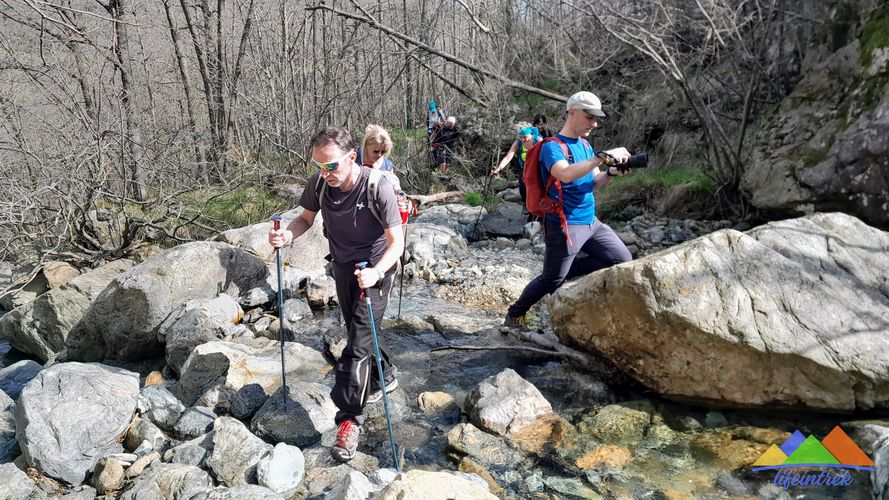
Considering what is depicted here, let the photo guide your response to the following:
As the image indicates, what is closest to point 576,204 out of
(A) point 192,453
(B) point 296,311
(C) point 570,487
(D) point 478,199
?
(C) point 570,487

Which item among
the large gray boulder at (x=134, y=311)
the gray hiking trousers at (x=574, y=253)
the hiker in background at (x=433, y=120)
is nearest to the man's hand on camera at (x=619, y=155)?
the gray hiking trousers at (x=574, y=253)

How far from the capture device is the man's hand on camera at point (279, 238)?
3.94 metres

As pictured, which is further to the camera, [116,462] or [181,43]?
[181,43]

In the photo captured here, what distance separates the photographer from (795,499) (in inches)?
136

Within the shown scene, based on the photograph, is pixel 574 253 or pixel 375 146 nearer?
pixel 574 253

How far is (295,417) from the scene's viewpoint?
440 cm

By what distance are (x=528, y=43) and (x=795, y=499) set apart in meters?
16.4

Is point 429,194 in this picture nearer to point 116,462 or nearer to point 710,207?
point 710,207

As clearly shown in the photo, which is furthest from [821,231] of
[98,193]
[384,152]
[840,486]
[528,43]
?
[528,43]

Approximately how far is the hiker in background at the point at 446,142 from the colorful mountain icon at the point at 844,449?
37.2ft

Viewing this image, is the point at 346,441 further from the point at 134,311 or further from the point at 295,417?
the point at 134,311

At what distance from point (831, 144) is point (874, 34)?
156cm

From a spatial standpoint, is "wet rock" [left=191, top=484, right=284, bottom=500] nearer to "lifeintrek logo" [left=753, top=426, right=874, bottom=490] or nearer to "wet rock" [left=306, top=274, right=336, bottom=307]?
"lifeintrek logo" [left=753, top=426, right=874, bottom=490]

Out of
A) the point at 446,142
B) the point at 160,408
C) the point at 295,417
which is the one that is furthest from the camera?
the point at 446,142
